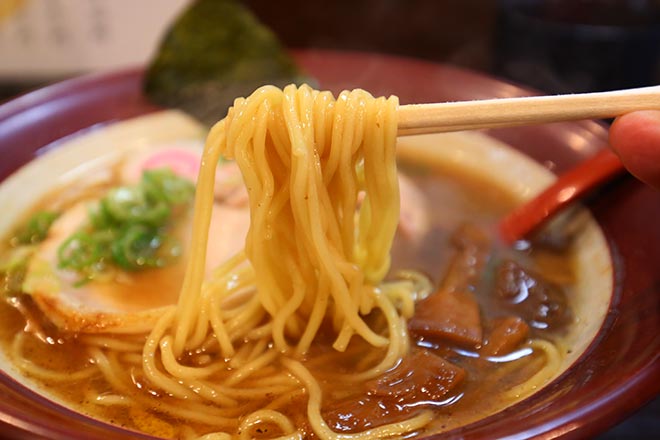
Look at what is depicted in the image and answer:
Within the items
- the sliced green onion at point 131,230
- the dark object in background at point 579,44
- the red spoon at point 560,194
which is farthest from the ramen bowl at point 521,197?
the dark object in background at point 579,44

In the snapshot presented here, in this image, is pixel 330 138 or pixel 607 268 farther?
pixel 607 268

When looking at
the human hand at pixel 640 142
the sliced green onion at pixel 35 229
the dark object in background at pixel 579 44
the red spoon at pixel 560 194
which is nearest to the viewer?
the human hand at pixel 640 142

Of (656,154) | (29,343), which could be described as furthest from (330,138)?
(29,343)

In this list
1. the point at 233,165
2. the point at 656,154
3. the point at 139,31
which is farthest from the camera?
the point at 139,31

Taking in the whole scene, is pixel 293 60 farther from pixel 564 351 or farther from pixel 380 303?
pixel 564 351

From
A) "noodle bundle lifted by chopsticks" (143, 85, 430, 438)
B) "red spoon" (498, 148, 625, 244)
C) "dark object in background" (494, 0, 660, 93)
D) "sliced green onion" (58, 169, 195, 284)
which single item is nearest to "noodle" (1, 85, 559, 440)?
"noodle bundle lifted by chopsticks" (143, 85, 430, 438)

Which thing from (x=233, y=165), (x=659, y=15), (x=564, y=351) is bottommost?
(x=564, y=351)

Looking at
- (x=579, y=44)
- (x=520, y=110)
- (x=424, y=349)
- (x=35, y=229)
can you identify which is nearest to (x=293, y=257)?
(x=424, y=349)

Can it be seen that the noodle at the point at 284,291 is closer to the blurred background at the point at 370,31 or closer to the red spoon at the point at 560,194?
the red spoon at the point at 560,194
